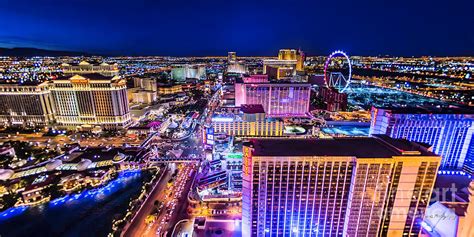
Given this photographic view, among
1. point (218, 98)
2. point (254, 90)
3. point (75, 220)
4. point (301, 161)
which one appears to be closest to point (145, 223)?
point (75, 220)

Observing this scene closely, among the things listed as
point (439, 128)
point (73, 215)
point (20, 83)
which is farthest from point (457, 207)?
point (20, 83)

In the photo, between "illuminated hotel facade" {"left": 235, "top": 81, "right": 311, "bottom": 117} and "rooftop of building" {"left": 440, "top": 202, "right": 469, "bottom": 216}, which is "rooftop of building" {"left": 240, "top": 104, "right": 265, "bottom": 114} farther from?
"rooftop of building" {"left": 440, "top": 202, "right": 469, "bottom": 216}

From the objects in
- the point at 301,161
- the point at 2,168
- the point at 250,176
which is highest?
the point at 301,161

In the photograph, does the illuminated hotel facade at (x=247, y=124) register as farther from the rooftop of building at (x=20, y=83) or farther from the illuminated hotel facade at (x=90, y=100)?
the rooftop of building at (x=20, y=83)

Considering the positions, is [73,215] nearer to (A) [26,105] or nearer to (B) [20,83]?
(A) [26,105]

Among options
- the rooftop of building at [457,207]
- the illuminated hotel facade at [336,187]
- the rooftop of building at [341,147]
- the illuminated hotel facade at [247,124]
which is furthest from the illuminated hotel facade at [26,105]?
the rooftop of building at [457,207]

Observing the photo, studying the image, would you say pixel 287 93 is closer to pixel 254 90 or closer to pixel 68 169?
pixel 254 90

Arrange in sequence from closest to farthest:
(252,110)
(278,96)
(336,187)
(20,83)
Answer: (336,187) < (252,110) < (20,83) < (278,96)
